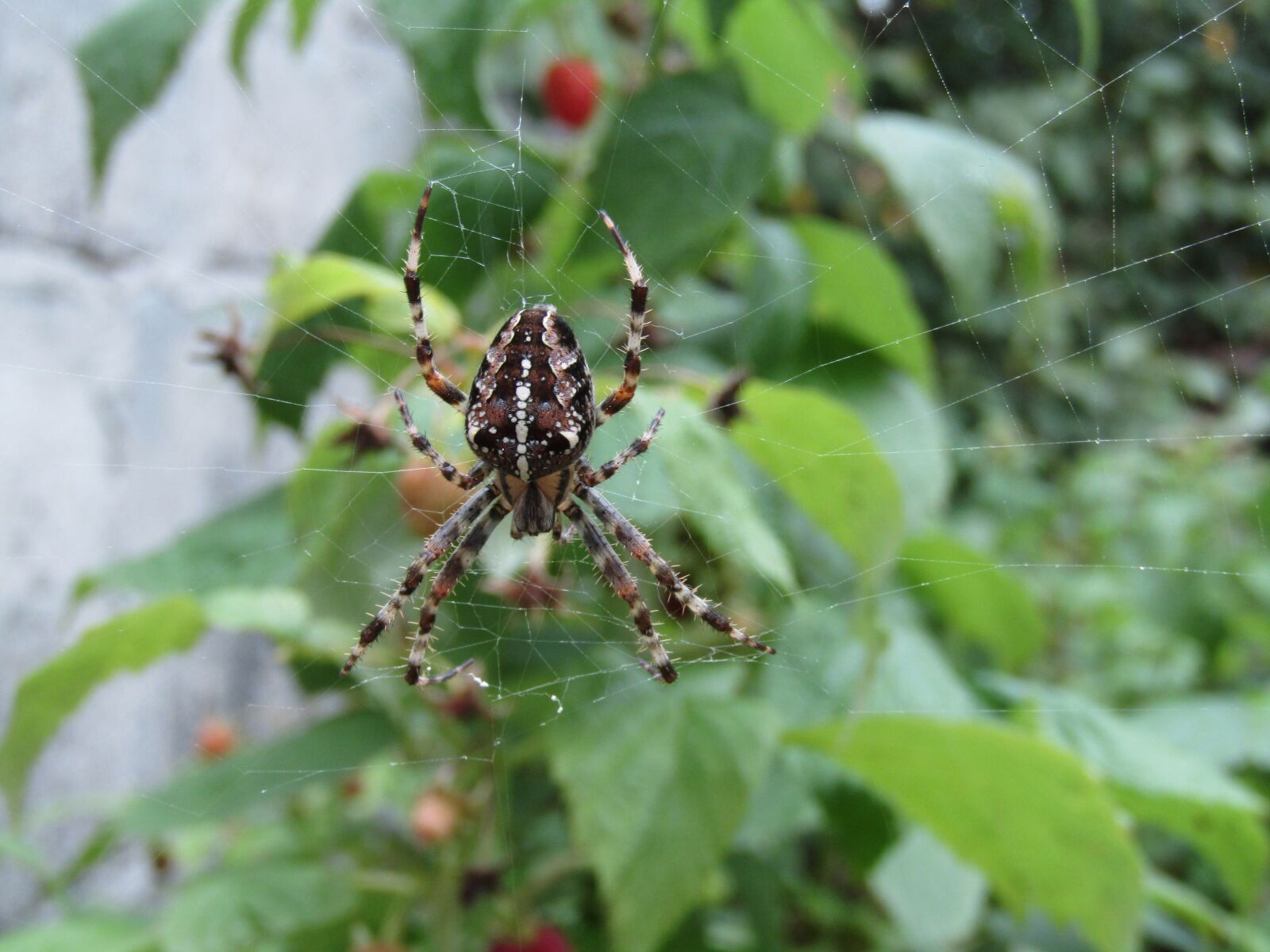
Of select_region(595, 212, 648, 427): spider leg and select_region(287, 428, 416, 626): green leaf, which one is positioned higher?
select_region(595, 212, 648, 427): spider leg

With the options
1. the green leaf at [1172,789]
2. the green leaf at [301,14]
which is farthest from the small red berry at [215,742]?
the green leaf at [1172,789]

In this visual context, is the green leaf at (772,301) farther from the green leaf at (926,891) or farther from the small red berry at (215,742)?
the small red berry at (215,742)

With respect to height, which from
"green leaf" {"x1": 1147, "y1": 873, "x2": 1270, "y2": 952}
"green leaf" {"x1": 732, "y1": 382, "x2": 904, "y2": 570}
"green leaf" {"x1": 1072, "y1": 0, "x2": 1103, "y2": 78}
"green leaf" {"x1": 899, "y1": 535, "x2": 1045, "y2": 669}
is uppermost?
"green leaf" {"x1": 1072, "y1": 0, "x2": 1103, "y2": 78}

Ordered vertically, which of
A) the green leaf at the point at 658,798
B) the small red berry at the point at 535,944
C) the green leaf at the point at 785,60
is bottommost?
the small red berry at the point at 535,944

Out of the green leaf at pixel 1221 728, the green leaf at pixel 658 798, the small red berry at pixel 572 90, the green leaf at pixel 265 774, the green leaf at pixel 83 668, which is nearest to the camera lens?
the green leaf at pixel 658 798

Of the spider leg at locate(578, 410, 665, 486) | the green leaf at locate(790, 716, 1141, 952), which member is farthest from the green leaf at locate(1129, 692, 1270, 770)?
the spider leg at locate(578, 410, 665, 486)

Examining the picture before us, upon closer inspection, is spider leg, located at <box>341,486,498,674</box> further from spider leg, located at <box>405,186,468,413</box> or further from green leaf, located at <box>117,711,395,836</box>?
spider leg, located at <box>405,186,468,413</box>

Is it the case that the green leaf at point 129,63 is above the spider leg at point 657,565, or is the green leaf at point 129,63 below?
above

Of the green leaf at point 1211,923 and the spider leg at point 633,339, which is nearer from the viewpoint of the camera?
the spider leg at point 633,339
